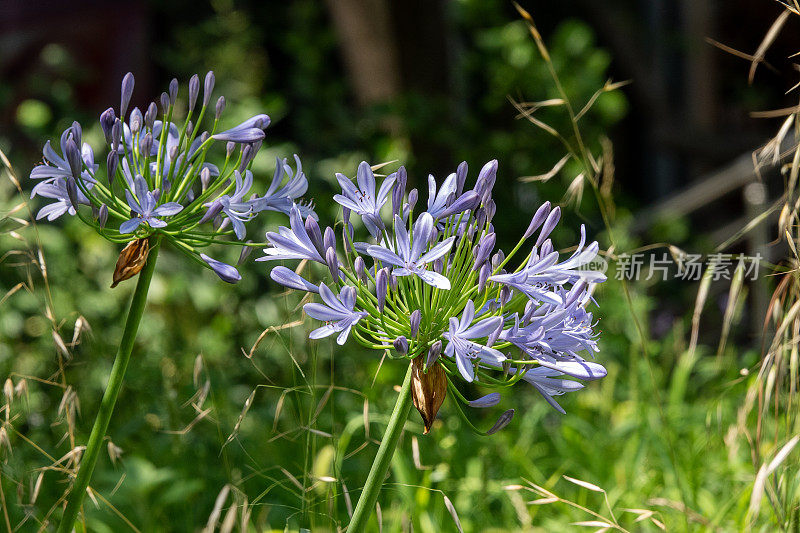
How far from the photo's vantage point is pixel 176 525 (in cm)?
233

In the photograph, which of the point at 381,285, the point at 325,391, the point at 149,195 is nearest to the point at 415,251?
the point at 381,285

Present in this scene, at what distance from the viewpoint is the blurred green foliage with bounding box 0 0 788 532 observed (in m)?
2.10

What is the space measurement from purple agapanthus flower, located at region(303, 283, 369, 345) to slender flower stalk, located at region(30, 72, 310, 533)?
0.37ft

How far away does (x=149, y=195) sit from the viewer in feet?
3.81

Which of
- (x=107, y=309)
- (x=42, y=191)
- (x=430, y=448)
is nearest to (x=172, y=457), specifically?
(x=430, y=448)

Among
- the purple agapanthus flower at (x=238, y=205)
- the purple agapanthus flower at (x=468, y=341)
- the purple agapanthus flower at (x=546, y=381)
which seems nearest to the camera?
the purple agapanthus flower at (x=468, y=341)

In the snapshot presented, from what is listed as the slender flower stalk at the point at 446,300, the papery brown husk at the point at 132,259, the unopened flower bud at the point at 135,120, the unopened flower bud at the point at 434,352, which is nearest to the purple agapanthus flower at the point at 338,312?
the slender flower stalk at the point at 446,300

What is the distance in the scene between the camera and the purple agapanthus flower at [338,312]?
40.0 inches

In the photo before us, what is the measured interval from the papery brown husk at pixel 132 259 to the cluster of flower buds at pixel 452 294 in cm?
24

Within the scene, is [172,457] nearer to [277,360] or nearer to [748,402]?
[277,360]

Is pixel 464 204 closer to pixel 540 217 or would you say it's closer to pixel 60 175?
pixel 540 217

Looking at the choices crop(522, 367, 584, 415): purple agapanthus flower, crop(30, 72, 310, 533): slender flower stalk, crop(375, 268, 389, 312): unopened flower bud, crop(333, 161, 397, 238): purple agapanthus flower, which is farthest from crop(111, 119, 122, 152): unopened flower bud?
crop(522, 367, 584, 415): purple agapanthus flower

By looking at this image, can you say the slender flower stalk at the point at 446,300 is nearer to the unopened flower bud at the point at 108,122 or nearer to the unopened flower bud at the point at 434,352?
the unopened flower bud at the point at 434,352

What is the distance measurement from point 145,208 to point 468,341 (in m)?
0.51
